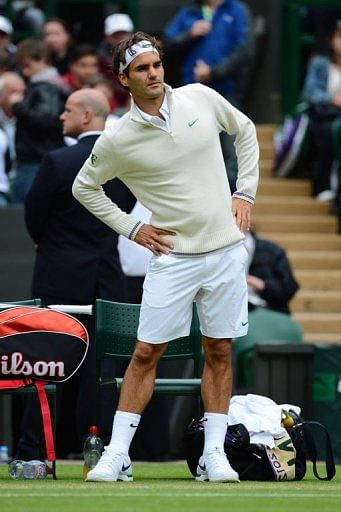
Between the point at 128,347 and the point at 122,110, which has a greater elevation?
the point at 122,110

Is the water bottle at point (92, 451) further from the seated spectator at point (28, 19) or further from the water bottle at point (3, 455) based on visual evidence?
the seated spectator at point (28, 19)

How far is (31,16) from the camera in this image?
17.0 metres

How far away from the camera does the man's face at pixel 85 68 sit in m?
14.4

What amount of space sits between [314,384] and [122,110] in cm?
336

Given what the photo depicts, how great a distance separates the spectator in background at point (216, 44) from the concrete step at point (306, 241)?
1.09 metres

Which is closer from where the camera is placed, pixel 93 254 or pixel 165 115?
pixel 165 115

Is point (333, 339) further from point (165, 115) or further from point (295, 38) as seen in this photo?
point (165, 115)

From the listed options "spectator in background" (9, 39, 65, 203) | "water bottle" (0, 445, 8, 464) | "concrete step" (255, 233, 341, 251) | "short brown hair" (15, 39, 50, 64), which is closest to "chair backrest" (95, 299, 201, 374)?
"water bottle" (0, 445, 8, 464)

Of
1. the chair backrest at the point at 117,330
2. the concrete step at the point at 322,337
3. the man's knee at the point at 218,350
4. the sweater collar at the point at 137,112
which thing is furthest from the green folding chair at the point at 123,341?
the concrete step at the point at 322,337

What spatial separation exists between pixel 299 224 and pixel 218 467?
7.81 meters
